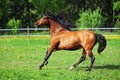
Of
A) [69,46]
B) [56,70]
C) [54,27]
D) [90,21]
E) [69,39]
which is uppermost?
[54,27]

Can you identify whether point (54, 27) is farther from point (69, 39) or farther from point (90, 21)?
point (90, 21)

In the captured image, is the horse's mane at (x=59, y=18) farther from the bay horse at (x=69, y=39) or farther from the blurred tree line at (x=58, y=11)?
the blurred tree line at (x=58, y=11)

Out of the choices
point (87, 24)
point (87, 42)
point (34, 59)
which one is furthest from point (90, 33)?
point (87, 24)

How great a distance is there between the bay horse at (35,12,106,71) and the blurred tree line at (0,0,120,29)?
99.6ft

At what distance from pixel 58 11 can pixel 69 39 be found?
4015 cm

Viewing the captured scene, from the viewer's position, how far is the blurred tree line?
46094 millimetres

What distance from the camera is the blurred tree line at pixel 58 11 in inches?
1815

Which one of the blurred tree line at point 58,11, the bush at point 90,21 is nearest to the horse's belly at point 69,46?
the bush at point 90,21

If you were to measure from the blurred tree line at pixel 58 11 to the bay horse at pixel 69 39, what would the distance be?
30.4 meters

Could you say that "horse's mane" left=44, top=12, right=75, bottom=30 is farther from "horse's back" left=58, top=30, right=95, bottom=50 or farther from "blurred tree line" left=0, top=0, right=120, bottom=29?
"blurred tree line" left=0, top=0, right=120, bottom=29

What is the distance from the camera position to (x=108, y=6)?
62688 millimetres

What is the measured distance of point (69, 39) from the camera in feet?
42.6

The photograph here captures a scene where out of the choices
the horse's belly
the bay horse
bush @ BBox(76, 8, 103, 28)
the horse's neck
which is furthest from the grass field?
bush @ BBox(76, 8, 103, 28)

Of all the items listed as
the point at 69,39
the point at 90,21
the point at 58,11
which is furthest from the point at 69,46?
the point at 58,11
